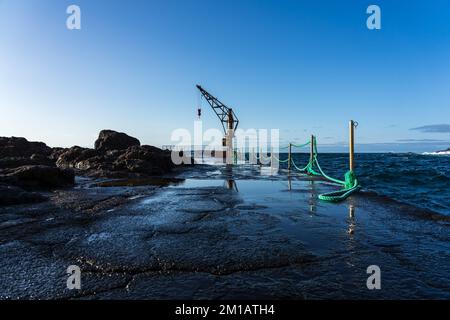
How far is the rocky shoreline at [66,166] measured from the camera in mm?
7838

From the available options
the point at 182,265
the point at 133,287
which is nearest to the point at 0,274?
the point at 133,287

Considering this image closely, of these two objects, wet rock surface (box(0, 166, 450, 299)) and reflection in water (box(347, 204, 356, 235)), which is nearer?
wet rock surface (box(0, 166, 450, 299))

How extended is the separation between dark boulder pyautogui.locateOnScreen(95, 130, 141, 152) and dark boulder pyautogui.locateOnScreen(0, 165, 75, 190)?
54.1 ft

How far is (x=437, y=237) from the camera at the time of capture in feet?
11.9

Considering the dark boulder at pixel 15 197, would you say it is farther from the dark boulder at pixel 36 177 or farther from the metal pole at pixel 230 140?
the metal pole at pixel 230 140

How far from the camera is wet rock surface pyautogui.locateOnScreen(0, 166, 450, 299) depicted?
2.23 meters

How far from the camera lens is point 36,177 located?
8867mm

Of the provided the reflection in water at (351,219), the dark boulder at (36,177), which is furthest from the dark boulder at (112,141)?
the reflection in water at (351,219)

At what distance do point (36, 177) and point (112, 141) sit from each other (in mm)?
18005

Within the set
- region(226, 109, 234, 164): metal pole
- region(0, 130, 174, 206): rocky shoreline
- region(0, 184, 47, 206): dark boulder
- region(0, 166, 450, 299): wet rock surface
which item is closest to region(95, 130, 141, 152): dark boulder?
region(0, 130, 174, 206): rocky shoreline

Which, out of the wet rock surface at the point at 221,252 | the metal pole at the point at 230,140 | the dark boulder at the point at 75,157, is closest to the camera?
the wet rock surface at the point at 221,252

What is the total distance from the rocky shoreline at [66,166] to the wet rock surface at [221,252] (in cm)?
334

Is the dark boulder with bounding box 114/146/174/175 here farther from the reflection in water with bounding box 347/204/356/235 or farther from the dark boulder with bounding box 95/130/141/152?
the reflection in water with bounding box 347/204/356/235
